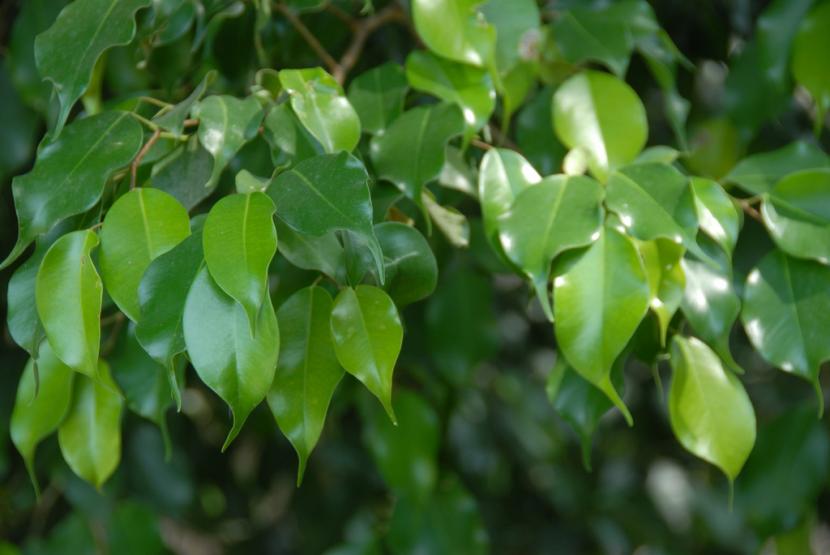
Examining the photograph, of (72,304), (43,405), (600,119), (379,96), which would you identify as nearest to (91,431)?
(43,405)

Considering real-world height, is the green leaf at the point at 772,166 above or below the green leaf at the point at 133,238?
below

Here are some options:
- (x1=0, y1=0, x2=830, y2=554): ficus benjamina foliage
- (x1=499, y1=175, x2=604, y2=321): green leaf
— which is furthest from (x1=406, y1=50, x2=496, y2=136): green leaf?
(x1=499, y1=175, x2=604, y2=321): green leaf

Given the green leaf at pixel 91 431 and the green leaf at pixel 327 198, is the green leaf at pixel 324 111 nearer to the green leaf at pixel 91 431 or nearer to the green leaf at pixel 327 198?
the green leaf at pixel 327 198

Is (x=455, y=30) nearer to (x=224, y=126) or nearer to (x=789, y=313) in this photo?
(x=224, y=126)

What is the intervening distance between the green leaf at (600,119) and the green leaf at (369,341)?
25cm

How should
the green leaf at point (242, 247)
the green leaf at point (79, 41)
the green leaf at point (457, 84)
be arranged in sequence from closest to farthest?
the green leaf at point (242, 247) → the green leaf at point (79, 41) → the green leaf at point (457, 84)

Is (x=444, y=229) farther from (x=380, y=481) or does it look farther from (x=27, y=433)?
(x=380, y=481)

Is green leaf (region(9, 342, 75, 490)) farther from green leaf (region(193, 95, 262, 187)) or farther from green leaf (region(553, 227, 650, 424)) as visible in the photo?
green leaf (region(553, 227, 650, 424))

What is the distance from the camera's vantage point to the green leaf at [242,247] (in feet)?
1.83

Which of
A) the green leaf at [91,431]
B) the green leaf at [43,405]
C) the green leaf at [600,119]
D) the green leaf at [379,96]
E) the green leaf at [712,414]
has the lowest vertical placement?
the green leaf at [91,431]

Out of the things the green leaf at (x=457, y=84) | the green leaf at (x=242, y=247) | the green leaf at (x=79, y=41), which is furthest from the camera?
the green leaf at (x=457, y=84)

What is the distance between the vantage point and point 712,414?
0.74 m

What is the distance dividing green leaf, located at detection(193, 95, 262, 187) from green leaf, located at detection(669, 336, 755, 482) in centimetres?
35

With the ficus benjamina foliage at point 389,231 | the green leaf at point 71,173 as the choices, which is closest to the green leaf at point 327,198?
the ficus benjamina foliage at point 389,231
